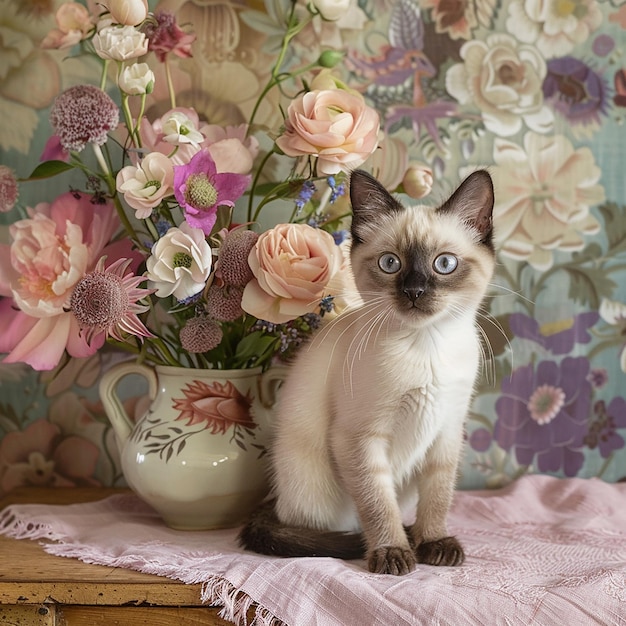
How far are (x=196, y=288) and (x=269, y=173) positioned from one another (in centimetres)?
48

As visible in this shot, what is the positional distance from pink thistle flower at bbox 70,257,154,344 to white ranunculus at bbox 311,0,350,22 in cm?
52

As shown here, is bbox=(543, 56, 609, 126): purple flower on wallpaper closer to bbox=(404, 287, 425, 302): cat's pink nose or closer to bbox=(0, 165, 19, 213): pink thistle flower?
bbox=(404, 287, 425, 302): cat's pink nose

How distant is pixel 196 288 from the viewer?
1049 millimetres

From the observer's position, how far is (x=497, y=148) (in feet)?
4.79

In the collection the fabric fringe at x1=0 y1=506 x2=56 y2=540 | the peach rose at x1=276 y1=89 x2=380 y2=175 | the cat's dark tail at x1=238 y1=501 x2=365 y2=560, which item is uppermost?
the peach rose at x1=276 y1=89 x2=380 y2=175

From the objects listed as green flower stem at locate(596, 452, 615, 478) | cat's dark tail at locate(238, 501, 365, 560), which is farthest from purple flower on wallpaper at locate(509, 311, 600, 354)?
cat's dark tail at locate(238, 501, 365, 560)

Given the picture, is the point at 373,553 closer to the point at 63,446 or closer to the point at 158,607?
the point at 158,607

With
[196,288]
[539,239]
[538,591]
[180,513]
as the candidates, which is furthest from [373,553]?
[539,239]

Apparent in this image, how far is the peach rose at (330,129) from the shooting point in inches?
41.8

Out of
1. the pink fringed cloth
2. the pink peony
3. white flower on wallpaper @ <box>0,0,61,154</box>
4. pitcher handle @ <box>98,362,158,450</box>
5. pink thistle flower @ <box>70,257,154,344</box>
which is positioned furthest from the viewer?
white flower on wallpaper @ <box>0,0,61,154</box>

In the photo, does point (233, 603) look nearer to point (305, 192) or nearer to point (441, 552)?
point (441, 552)

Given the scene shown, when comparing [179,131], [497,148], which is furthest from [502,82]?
[179,131]

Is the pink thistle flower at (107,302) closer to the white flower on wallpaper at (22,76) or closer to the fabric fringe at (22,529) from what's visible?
the fabric fringe at (22,529)

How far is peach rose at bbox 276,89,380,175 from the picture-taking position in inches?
41.8
